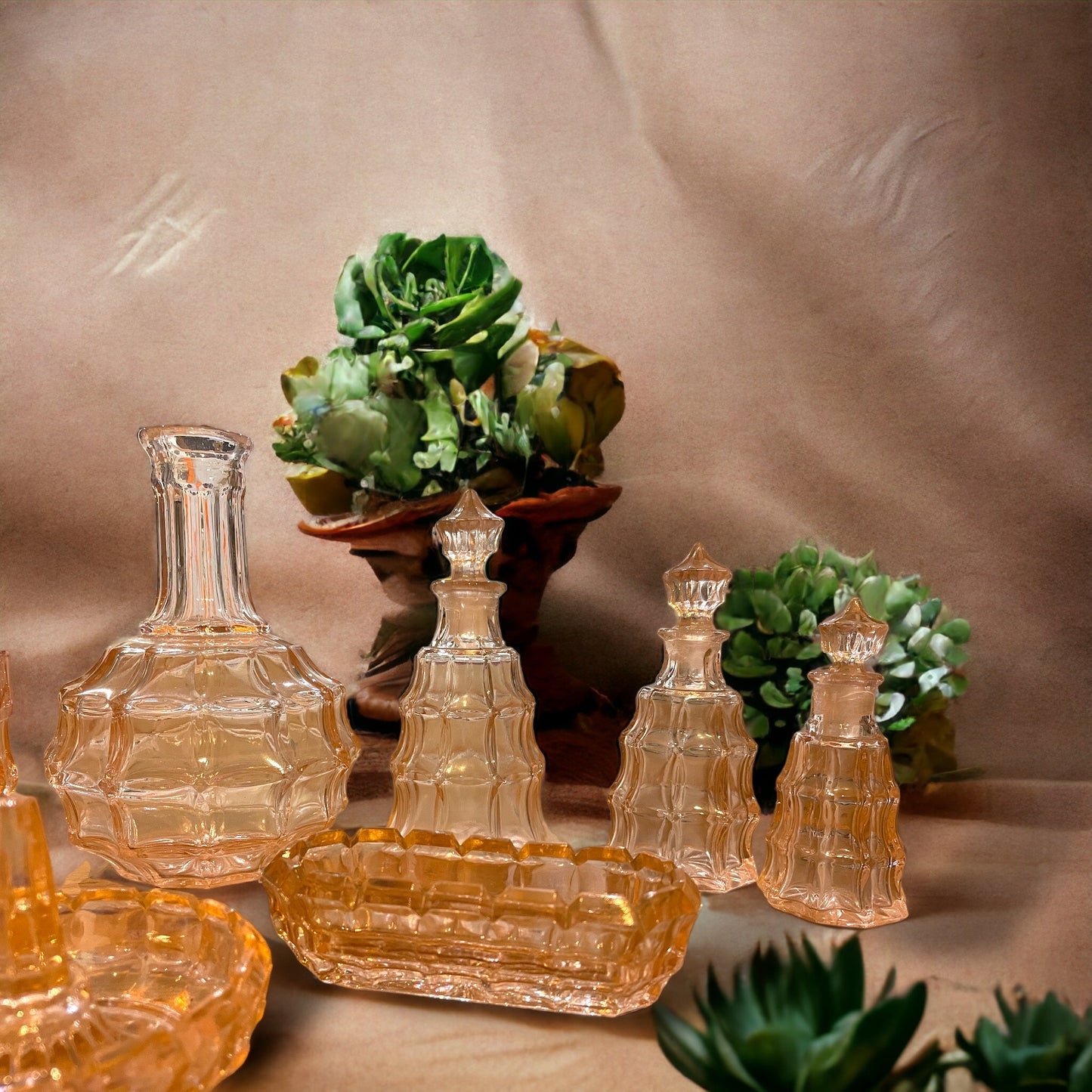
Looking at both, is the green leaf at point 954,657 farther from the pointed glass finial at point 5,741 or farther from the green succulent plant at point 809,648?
the pointed glass finial at point 5,741

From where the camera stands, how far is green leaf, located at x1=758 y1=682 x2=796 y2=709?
93cm

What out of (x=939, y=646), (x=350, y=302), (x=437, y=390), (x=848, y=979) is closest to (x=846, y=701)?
(x=848, y=979)

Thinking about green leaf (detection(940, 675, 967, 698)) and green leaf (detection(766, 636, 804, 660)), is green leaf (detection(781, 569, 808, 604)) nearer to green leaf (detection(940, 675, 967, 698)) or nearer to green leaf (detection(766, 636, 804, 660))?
green leaf (detection(766, 636, 804, 660))

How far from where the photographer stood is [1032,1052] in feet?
1.77

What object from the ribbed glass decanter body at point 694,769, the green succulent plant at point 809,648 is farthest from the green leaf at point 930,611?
the ribbed glass decanter body at point 694,769

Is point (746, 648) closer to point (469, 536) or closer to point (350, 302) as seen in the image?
point (469, 536)

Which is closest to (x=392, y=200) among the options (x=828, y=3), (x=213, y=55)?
(x=213, y=55)

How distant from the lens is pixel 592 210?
1.10m

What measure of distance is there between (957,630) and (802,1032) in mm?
506

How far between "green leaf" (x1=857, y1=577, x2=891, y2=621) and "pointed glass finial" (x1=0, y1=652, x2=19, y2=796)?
2.17ft

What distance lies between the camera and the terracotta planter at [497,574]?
0.93 m

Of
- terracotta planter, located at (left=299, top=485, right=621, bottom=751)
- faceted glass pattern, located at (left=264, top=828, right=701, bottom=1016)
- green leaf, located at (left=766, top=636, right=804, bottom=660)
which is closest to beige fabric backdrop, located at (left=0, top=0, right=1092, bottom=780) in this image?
terracotta planter, located at (left=299, top=485, right=621, bottom=751)

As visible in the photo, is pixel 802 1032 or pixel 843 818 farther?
pixel 843 818

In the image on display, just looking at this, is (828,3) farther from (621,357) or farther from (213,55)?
(213,55)
